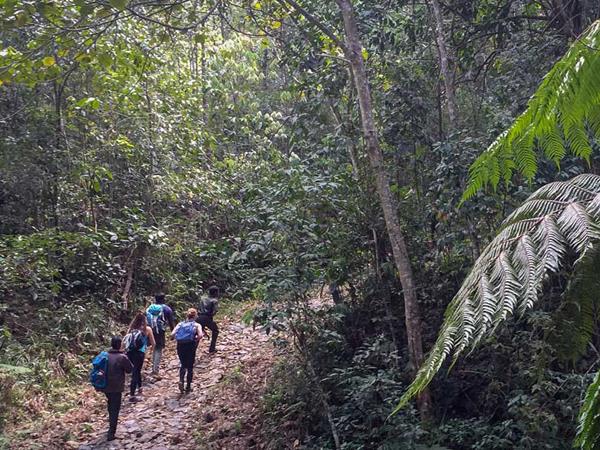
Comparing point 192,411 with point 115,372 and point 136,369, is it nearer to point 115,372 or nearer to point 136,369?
point 136,369

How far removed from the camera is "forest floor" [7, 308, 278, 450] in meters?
8.91

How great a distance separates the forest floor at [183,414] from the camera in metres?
8.91

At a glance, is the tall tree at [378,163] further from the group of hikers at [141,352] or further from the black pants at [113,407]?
the black pants at [113,407]

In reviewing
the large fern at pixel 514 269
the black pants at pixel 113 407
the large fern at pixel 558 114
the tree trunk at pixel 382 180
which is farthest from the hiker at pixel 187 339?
the large fern at pixel 514 269

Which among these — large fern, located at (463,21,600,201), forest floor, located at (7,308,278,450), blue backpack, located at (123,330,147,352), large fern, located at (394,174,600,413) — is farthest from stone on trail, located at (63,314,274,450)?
large fern, located at (394,174,600,413)

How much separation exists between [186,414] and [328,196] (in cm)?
419

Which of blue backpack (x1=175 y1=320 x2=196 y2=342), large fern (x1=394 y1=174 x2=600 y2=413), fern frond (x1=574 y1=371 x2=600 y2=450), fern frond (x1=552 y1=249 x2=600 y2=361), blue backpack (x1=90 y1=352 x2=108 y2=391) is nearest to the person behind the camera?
fern frond (x1=574 y1=371 x2=600 y2=450)

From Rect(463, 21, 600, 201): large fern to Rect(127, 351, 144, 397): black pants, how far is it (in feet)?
27.1

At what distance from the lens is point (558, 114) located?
2.74 metres

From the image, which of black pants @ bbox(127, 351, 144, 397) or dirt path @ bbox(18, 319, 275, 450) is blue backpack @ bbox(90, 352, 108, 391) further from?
black pants @ bbox(127, 351, 144, 397)

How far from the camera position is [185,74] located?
15.2 metres

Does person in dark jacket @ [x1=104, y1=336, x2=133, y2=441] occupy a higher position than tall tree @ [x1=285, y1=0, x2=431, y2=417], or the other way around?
tall tree @ [x1=285, y1=0, x2=431, y2=417]

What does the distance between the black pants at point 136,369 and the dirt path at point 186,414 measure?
22 cm

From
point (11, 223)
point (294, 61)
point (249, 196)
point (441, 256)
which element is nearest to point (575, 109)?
point (441, 256)
